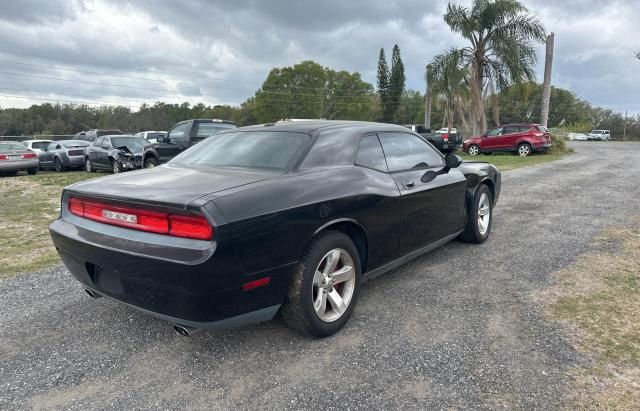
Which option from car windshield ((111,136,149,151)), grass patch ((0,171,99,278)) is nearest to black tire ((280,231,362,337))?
grass patch ((0,171,99,278))

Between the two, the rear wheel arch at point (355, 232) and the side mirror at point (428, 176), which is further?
the side mirror at point (428, 176)

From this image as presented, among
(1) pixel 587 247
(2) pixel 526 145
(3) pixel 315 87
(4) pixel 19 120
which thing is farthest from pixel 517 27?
(4) pixel 19 120

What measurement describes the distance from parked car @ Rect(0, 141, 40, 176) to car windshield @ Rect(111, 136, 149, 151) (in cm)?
339

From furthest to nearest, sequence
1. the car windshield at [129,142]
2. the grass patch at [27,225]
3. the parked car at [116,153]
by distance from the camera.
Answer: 1. the car windshield at [129,142]
2. the parked car at [116,153]
3. the grass patch at [27,225]

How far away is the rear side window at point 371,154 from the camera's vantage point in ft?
11.4

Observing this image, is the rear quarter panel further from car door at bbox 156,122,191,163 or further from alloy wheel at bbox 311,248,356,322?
car door at bbox 156,122,191,163

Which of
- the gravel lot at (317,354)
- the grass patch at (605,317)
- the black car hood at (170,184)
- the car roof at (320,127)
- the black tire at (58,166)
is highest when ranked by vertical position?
the car roof at (320,127)

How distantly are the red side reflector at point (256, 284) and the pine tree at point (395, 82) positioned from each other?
193 feet

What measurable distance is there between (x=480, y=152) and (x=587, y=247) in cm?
1654

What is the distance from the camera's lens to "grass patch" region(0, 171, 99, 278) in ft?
15.4

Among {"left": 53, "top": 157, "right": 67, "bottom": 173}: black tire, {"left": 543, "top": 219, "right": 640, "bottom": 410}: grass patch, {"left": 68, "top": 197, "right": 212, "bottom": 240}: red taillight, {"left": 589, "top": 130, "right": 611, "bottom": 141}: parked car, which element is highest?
{"left": 589, "top": 130, "right": 611, "bottom": 141}: parked car

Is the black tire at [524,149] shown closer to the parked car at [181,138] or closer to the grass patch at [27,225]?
the parked car at [181,138]

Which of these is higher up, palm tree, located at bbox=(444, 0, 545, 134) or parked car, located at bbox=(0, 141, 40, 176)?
palm tree, located at bbox=(444, 0, 545, 134)

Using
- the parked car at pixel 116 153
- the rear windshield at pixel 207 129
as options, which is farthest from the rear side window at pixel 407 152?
the parked car at pixel 116 153
